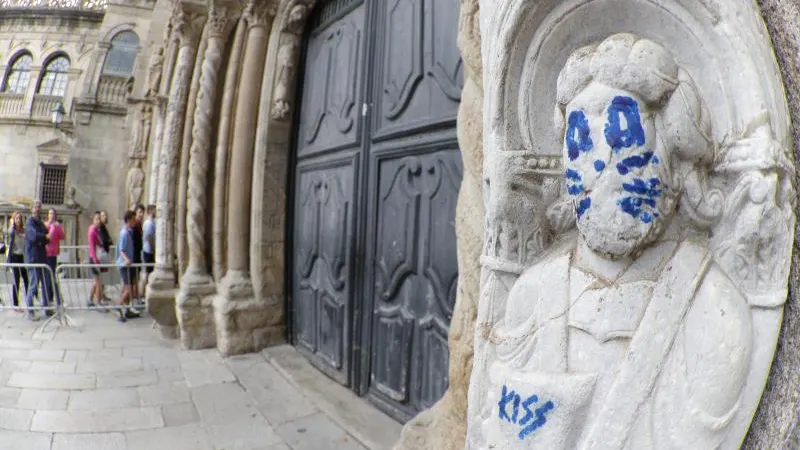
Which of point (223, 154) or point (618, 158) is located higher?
point (223, 154)

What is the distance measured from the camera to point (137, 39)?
1272 centimetres

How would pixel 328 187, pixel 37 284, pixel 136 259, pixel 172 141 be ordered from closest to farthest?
pixel 328 187
pixel 172 141
pixel 37 284
pixel 136 259

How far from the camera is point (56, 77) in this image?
19.2 metres

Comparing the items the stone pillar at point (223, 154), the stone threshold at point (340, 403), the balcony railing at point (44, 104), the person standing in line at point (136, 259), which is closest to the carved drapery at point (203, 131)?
the stone pillar at point (223, 154)

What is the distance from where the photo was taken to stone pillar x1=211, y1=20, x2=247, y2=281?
13.6ft

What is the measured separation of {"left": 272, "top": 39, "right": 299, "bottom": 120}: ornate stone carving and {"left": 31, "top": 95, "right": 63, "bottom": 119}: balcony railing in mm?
19376

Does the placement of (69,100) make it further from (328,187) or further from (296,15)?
(328,187)

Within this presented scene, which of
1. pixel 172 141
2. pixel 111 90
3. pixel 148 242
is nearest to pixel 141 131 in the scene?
pixel 148 242

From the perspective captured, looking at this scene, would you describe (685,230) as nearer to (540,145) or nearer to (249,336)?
(540,145)

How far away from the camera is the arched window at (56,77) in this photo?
1892cm

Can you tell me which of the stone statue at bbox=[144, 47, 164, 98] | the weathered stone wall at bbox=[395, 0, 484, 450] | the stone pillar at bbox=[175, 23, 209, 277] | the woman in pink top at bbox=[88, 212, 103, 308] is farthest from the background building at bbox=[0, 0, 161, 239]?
the weathered stone wall at bbox=[395, 0, 484, 450]

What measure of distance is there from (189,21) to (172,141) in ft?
4.06

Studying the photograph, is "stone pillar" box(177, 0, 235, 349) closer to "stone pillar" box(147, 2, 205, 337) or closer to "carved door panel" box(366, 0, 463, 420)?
"stone pillar" box(147, 2, 205, 337)

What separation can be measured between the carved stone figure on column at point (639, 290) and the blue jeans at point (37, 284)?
6241mm
